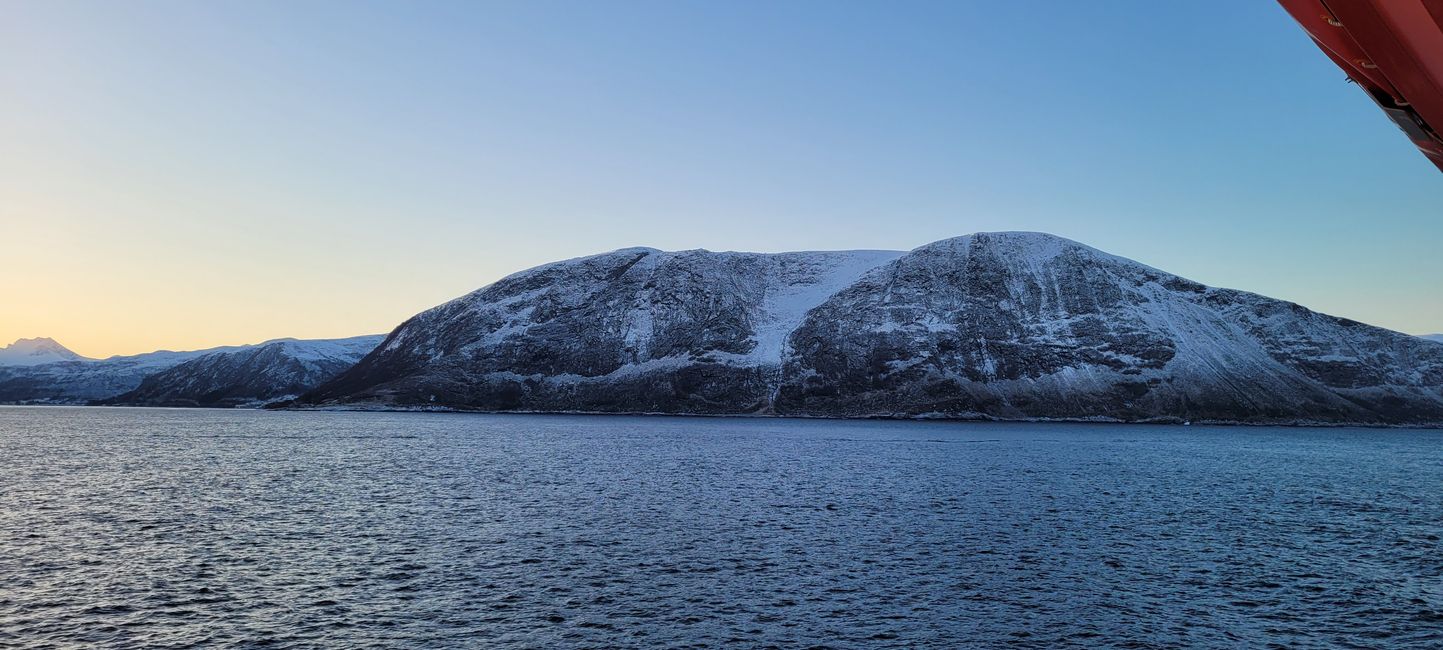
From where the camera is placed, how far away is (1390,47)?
6539mm

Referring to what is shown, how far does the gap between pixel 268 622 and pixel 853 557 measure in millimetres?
24118

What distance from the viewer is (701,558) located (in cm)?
3925

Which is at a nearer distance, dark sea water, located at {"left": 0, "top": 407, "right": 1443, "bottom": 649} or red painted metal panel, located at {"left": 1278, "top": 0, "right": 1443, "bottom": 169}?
red painted metal panel, located at {"left": 1278, "top": 0, "right": 1443, "bottom": 169}

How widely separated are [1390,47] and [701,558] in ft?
117

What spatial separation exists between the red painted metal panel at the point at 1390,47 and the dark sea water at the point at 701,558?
22.0 m

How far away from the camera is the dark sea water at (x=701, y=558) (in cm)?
2777

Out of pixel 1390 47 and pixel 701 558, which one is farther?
pixel 701 558

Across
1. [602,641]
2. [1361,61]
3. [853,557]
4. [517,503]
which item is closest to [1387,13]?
[1361,61]

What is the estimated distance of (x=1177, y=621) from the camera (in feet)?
97.0

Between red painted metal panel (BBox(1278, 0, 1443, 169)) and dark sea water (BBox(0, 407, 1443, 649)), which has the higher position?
red painted metal panel (BBox(1278, 0, 1443, 169))

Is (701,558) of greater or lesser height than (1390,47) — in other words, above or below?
below

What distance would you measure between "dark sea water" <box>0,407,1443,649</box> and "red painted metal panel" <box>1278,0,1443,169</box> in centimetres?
2205

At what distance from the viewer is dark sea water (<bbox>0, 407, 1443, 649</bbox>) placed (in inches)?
1093

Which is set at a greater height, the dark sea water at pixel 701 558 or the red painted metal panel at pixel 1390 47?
the red painted metal panel at pixel 1390 47
